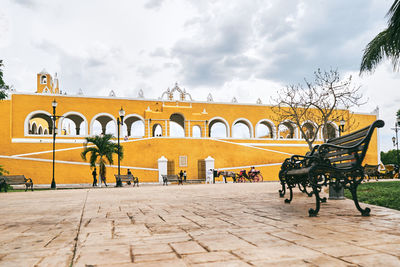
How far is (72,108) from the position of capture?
27.9 metres

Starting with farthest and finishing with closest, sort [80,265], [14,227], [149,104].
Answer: [149,104], [14,227], [80,265]

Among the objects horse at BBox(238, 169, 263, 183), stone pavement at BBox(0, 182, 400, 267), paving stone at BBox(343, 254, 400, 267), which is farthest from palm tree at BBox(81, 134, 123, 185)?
paving stone at BBox(343, 254, 400, 267)

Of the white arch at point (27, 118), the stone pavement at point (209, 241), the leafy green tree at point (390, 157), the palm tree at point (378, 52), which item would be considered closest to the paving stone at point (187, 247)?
the stone pavement at point (209, 241)

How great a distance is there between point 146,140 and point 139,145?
0.70m

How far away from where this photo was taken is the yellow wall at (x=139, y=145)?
24.1 meters

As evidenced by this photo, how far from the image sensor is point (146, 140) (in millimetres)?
26031

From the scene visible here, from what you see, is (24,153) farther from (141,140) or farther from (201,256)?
(201,256)

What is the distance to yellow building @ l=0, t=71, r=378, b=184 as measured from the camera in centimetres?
2430

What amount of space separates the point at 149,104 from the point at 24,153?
11082 millimetres

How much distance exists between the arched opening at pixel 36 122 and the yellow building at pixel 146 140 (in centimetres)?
8

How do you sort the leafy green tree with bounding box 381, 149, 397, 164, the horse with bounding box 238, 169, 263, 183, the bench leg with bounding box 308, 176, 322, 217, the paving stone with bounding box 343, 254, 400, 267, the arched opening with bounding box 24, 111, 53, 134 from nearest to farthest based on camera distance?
the paving stone with bounding box 343, 254, 400, 267
the bench leg with bounding box 308, 176, 322, 217
the horse with bounding box 238, 169, 263, 183
the arched opening with bounding box 24, 111, 53, 134
the leafy green tree with bounding box 381, 149, 397, 164

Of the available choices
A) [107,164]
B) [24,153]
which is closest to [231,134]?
[107,164]

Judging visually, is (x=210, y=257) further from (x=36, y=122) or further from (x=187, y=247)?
(x=36, y=122)

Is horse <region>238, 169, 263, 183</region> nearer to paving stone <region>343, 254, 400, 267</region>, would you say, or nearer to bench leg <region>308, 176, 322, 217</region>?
bench leg <region>308, 176, 322, 217</region>
